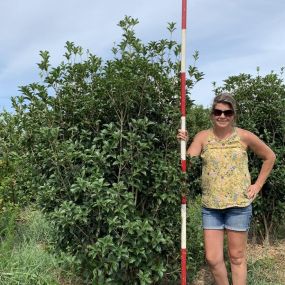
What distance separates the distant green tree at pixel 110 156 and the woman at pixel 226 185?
29 cm

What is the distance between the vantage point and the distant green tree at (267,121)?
6141mm

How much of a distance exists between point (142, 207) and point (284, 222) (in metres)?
3.70

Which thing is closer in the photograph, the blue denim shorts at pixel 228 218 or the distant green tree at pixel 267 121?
the blue denim shorts at pixel 228 218

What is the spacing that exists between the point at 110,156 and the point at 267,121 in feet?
10.6

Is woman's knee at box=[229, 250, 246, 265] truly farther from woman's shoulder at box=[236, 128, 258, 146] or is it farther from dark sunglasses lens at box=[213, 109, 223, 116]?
dark sunglasses lens at box=[213, 109, 223, 116]

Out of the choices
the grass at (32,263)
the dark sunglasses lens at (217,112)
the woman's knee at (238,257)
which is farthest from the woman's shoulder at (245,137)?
the grass at (32,263)

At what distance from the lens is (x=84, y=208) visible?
370 cm

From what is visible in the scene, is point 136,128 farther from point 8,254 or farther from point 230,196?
point 8,254

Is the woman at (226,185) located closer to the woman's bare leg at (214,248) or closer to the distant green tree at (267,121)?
the woman's bare leg at (214,248)

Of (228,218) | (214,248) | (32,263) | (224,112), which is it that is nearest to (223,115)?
(224,112)

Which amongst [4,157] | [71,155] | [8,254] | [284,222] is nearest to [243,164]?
[71,155]

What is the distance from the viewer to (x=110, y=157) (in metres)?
3.76

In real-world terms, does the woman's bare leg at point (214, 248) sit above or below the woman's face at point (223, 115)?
below

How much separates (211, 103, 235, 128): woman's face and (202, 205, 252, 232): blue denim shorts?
0.72 m
